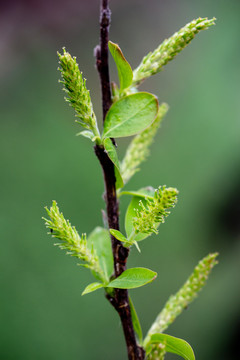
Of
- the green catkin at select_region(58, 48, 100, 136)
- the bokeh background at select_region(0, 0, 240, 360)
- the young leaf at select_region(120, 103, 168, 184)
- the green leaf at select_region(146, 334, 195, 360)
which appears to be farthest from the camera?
the bokeh background at select_region(0, 0, 240, 360)

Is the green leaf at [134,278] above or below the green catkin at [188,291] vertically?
above

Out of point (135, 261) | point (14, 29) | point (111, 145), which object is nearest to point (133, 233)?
point (111, 145)

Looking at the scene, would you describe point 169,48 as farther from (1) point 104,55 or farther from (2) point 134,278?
(2) point 134,278

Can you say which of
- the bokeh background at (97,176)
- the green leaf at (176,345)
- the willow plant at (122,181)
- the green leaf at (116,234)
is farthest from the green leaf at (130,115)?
the bokeh background at (97,176)

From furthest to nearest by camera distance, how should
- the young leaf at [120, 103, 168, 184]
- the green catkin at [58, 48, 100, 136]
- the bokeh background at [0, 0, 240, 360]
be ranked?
the bokeh background at [0, 0, 240, 360], the young leaf at [120, 103, 168, 184], the green catkin at [58, 48, 100, 136]

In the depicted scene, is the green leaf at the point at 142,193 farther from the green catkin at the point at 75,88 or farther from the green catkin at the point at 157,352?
the green catkin at the point at 157,352

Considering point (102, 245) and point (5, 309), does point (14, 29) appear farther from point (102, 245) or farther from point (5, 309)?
point (102, 245)

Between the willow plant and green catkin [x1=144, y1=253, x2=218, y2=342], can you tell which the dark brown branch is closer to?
the willow plant

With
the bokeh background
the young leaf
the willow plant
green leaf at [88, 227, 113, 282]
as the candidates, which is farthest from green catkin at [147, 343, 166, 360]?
the bokeh background
